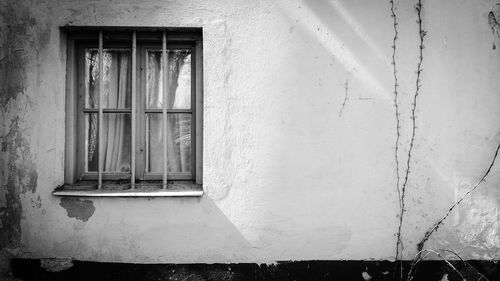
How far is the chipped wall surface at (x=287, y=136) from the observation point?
10.1 ft

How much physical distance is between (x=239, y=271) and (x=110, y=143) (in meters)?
1.68

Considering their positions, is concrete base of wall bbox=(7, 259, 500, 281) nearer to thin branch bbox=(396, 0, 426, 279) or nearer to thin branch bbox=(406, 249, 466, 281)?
thin branch bbox=(406, 249, 466, 281)

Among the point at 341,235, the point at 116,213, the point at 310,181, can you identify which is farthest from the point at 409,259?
the point at 116,213

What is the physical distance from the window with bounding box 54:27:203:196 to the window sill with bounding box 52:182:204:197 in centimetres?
3

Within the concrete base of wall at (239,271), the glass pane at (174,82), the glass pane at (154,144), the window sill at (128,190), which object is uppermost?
the glass pane at (174,82)

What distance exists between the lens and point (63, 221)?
307cm

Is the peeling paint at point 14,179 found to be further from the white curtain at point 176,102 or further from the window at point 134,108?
the white curtain at point 176,102

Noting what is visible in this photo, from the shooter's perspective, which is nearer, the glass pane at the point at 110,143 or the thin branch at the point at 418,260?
the thin branch at the point at 418,260

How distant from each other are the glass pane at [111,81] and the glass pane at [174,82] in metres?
0.20

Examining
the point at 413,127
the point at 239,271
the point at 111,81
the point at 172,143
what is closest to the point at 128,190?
the point at 172,143

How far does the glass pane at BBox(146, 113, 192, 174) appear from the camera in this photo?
330 cm

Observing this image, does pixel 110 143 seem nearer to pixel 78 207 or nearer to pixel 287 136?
pixel 78 207

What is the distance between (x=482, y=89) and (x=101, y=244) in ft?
12.0

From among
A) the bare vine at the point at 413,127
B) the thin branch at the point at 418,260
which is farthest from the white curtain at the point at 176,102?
Answer: the thin branch at the point at 418,260
